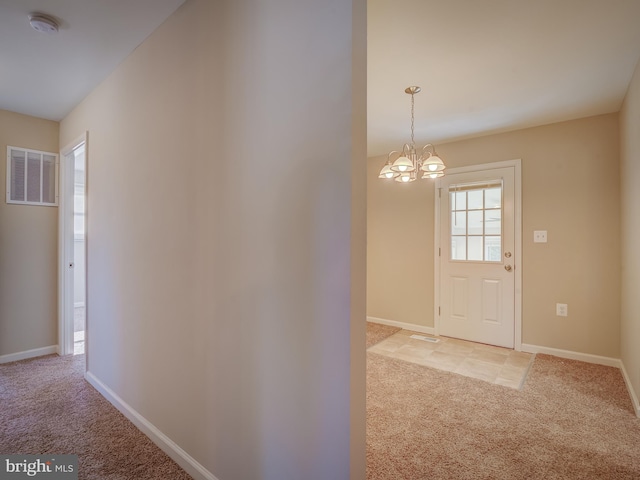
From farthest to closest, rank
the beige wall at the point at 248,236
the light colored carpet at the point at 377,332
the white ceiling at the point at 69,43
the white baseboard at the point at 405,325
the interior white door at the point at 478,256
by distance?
the white baseboard at the point at 405,325, the light colored carpet at the point at 377,332, the interior white door at the point at 478,256, the white ceiling at the point at 69,43, the beige wall at the point at 248,236

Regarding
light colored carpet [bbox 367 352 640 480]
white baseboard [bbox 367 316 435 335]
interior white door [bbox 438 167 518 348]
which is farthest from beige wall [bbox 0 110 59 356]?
interior white door [bbox 438 167 518 348]

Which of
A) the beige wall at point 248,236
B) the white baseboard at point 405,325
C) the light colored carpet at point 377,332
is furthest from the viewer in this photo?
the white baseboard at point 405,325

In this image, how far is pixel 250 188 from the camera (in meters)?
1.37

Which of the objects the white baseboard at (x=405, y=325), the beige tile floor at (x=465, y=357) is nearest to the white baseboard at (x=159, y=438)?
the beige tile floor at (x=465, y=357)

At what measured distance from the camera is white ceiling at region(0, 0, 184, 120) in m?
1.78

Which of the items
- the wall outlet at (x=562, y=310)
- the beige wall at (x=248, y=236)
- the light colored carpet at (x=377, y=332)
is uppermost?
the beige wall at (x=248, y=236)

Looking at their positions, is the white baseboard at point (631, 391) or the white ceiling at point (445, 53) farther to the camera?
the white baseboard at point (631, 391)

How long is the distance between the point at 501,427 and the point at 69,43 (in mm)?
3808

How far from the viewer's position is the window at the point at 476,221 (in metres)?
3.71

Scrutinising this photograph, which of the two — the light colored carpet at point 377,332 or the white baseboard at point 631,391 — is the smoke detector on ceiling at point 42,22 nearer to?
the light colored carpet at point 377,332

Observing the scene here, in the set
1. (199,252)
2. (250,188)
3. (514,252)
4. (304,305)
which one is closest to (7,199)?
(199,252)

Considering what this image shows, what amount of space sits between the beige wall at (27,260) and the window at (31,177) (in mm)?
53

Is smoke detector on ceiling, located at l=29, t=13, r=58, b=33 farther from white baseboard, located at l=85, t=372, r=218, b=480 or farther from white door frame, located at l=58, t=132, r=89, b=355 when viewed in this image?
white baseboard, located at l=85, t=372, r=218, b=480

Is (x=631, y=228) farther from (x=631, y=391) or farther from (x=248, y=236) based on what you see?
(x=248, y=236)
